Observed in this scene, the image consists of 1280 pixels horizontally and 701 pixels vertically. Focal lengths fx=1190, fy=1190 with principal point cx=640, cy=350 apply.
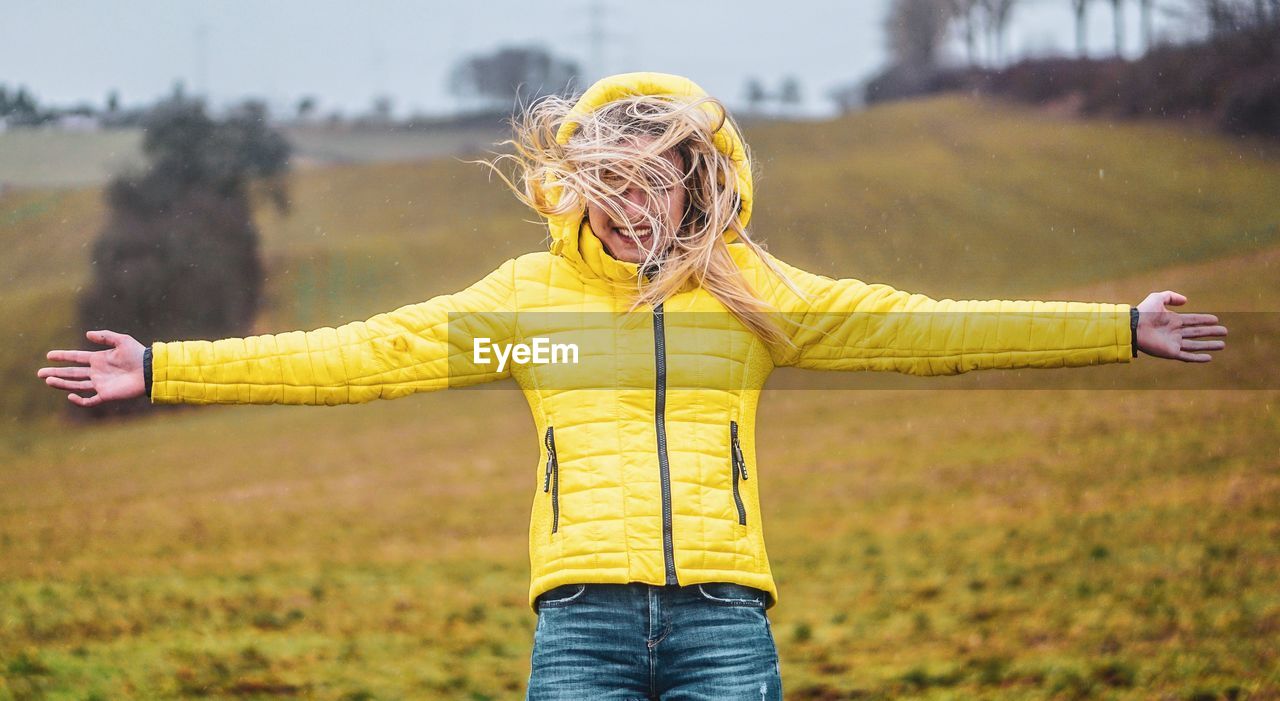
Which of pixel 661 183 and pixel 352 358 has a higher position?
pixel 661 183

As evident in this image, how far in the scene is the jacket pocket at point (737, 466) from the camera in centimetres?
215

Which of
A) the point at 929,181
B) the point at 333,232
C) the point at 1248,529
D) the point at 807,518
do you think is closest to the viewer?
the point at 1248,529

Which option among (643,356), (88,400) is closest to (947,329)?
(643,356)

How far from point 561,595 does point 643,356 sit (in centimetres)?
45

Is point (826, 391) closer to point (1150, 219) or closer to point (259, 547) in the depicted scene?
point (1150, 219)

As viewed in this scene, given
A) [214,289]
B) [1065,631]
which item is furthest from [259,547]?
[214,289]

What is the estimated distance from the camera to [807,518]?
10.6m

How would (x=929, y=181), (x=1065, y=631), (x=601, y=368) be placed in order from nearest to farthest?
(x=601, y=368), (x=1065, y=631), (x=929, y=181)

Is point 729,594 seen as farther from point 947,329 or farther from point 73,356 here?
point 73,356

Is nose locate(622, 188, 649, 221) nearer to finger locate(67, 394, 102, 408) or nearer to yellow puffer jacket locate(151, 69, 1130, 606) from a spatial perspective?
yellow puffer jacket locate(151, 69, 1130, 606)

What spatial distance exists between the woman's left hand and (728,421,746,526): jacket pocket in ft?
2.72

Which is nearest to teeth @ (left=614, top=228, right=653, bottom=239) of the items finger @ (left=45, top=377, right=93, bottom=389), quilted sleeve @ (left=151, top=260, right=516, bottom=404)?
quilted sleeve @ (left=151, top=260, right=516, bottom=404)

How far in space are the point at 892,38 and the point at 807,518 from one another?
13765 millimetres

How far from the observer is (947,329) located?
2338mm
